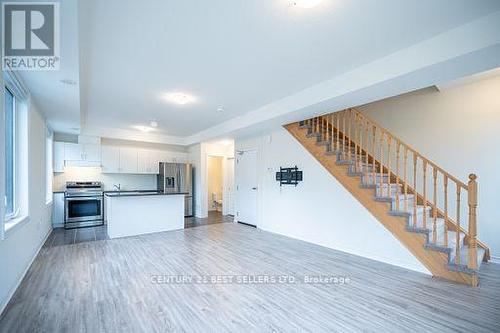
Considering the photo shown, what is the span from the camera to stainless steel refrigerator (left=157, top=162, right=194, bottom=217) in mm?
7316

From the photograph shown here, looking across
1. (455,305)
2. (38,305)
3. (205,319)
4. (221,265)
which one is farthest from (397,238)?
(38,305)

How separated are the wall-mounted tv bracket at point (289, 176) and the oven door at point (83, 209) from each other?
474 centimetres

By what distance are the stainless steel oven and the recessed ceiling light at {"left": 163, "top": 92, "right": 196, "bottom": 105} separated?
3772mm

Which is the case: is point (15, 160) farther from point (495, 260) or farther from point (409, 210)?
point (495, 260)

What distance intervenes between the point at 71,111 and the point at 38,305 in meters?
3.22

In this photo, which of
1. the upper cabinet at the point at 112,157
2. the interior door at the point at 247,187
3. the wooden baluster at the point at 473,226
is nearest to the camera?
the wooden baluster at the point at 473,226

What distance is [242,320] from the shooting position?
7.06 feet

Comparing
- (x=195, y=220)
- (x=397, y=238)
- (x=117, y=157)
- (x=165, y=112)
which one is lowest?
(x=195, y=220)

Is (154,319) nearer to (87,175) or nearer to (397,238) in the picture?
(397,238)

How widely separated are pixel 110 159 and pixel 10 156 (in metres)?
3.90

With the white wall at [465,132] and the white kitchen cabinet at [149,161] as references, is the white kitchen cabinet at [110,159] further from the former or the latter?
the white wall at [465,132]

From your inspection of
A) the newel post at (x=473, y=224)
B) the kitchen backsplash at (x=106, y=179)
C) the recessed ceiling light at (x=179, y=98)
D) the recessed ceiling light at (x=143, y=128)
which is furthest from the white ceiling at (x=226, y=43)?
the kitchen backsplash at (x=106, y=179)

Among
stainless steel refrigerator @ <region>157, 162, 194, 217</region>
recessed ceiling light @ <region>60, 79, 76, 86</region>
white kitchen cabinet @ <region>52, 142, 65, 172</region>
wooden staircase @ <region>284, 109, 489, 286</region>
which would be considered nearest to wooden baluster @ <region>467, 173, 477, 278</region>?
wooden staircase @ <region>284, 109, 489, 286</region>

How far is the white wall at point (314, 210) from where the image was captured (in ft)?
12.3
